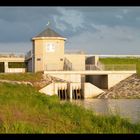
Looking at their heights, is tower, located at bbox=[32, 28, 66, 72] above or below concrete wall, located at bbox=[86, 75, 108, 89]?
above

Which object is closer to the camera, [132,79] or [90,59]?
[132,79]

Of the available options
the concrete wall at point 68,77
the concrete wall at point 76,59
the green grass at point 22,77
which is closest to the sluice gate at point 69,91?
the concrete wall at point 68,77

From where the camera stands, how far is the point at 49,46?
4678cm

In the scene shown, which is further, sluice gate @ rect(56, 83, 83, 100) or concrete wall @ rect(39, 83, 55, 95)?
sluice gate @ rect(56, 83, 83, 100)

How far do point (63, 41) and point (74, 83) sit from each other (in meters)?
7.12

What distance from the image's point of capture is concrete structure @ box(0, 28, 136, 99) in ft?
138

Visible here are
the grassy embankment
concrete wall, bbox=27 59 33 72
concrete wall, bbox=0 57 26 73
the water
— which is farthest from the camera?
the grassy embankment

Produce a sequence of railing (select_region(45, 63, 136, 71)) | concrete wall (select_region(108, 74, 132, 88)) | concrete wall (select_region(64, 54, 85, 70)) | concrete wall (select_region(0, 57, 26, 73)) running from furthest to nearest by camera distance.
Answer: concrete wall (select_region(0, 57, 26, 73)), concrete wall (select_region(64, 54, 85, 70)), railing (select_region(45, 63, 136, 71)), concrete wall (select_region(108, 74, 132, 88))

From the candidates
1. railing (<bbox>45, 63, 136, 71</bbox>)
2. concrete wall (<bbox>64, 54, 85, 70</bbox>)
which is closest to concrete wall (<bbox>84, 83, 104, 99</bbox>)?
railing (<bbox>45, 63, 136, 71</bbox>)

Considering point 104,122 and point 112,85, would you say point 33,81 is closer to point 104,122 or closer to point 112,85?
point 112,85

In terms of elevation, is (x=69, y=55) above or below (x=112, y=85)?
above
